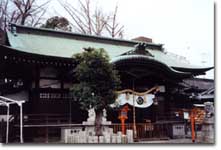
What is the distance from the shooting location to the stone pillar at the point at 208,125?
3023 millimetres

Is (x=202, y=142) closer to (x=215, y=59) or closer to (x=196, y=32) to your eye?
(x=215, y=59)

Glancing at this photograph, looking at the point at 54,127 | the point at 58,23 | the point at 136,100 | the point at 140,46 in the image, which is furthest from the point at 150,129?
the point at 58,23

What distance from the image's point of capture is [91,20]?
3531 millimetres

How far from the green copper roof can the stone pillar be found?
0.61 meters

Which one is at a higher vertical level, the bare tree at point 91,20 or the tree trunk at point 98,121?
the bare tree at point 91,20

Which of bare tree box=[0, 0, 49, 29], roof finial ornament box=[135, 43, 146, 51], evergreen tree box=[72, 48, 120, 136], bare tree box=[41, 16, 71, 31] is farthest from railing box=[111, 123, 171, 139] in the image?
bare tree box=[0, 0, 49, 29]

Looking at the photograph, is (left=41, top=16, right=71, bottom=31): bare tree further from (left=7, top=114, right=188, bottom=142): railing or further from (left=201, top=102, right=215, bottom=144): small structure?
(left=201, top=102, right=215, bottom=144): small structure

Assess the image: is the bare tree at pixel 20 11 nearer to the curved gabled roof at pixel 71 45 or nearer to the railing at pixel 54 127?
the curved gabled roof at pixel 71 45

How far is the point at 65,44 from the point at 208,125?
75.3 inches

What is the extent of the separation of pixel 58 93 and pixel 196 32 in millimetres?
1596

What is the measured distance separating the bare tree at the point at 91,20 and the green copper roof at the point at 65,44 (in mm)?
122

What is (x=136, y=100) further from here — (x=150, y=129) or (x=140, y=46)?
(x=140, y=46)

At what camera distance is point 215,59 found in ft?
10.3

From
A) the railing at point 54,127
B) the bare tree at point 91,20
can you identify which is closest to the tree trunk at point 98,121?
the railing at point 54,127
